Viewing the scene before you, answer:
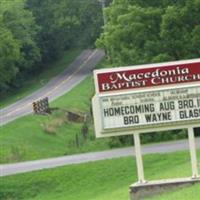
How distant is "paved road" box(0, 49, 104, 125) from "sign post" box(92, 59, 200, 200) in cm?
3345

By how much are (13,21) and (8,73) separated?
10945 mm

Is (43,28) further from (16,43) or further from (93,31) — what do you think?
(16,43)

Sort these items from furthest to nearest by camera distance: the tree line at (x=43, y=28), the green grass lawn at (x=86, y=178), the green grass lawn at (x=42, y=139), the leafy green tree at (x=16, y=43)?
1. the tree line at (x=43, y=28)
2. the leafy green tree at (x=16, y=43)
3. the green grass lawn at (x=42, y=139)
4. the green grass lawn at (x=86, y=178)

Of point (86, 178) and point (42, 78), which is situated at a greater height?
point (42, 78)

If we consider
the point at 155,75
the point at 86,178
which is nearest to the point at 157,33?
the point at 86,178

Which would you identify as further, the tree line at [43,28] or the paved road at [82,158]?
the tree line at [43,28]

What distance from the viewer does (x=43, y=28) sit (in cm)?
9738

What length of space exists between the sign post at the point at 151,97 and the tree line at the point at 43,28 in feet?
205

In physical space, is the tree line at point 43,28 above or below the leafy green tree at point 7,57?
above

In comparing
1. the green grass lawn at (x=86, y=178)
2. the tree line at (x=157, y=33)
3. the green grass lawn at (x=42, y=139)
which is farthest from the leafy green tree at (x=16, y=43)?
the green grass lawn at (x=86, y=178)

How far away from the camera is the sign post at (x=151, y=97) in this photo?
1886 cm

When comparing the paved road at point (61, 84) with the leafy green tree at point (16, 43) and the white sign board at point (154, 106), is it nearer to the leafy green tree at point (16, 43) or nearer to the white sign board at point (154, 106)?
the leafy green tree at point (16, 43)

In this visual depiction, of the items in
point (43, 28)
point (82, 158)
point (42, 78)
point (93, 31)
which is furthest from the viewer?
point (43, 28)

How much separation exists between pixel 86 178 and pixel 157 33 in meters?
21.5
